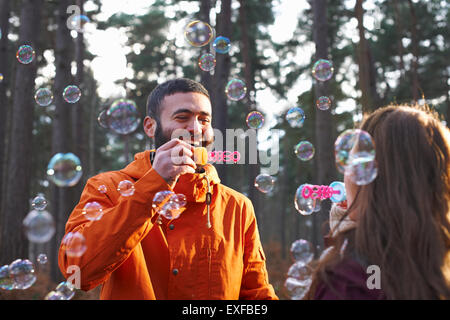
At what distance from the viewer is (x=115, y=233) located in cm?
186

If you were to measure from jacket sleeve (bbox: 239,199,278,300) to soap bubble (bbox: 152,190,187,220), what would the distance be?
0.48 metres

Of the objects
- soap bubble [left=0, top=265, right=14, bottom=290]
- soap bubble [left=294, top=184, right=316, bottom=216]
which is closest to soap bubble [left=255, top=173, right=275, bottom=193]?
soap bubble [left=294, top=184, right=316, bottom=216]

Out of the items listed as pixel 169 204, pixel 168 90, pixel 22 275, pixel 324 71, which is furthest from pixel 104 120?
pixel 324 71

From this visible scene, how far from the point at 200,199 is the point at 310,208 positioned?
1.41m

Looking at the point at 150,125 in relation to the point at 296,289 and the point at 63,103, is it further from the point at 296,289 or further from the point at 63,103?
the point at 63,103

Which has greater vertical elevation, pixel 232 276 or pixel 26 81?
pixel 26 81

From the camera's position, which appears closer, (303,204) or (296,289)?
(296,289)

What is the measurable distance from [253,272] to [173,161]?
35.0 inches

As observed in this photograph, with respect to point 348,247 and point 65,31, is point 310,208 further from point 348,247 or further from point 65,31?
point 65,31

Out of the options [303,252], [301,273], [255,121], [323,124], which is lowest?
[301,273]

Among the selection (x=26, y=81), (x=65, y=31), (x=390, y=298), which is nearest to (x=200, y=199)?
(x=390, y=298)

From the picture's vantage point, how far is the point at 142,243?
2.12 m

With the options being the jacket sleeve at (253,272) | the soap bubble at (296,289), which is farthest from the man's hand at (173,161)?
the soap bubble at (296,289)

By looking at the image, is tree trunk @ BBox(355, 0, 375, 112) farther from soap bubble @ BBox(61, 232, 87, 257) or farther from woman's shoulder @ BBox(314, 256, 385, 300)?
soap bubble @ BBox(61, 232, 87, 257)
